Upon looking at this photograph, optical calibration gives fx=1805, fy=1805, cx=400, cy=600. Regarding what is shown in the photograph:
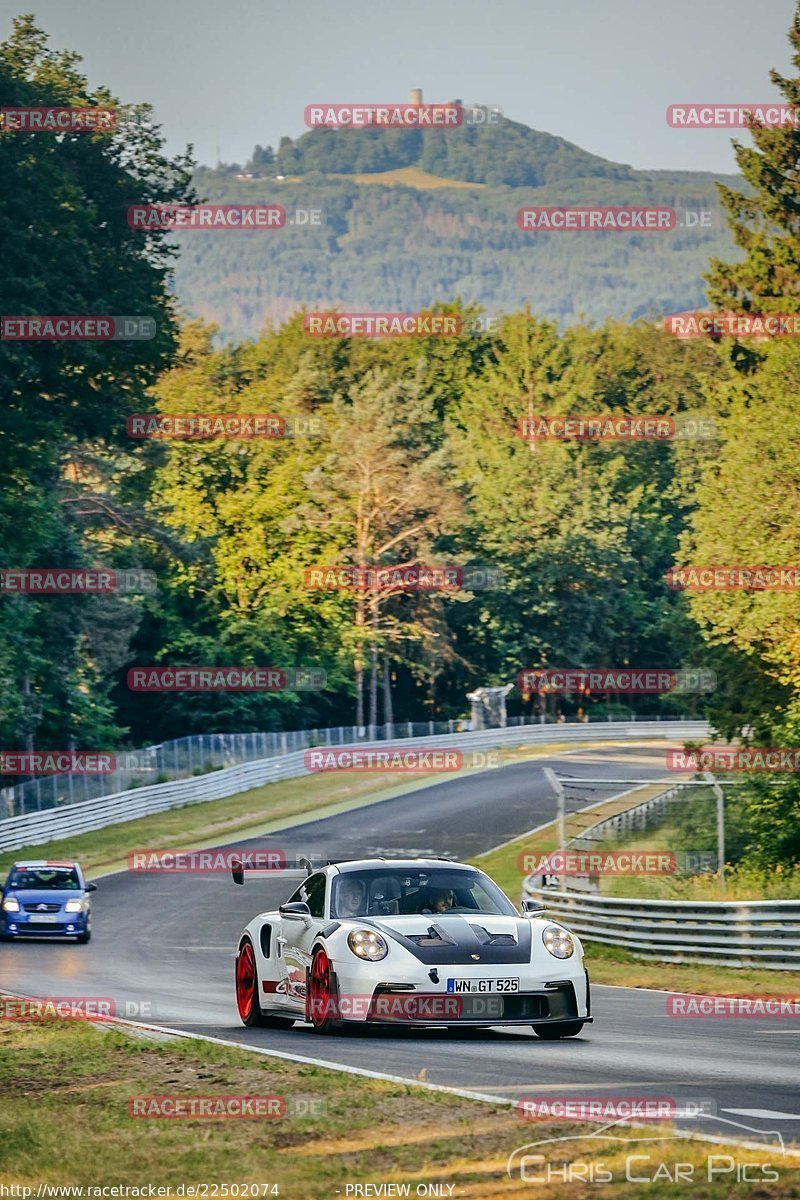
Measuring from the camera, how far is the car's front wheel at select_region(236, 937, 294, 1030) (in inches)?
591

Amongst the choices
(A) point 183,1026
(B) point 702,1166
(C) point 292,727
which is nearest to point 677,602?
(C) point 292,727

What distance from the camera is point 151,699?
78.8 meters

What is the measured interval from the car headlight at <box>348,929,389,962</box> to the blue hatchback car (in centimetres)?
1770

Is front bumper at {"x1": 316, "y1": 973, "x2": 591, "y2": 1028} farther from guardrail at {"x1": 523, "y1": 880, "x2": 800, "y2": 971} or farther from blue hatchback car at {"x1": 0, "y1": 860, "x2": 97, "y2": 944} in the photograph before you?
blue hatchback car at {"x1": 0, "y1": 860, "x2": 97, "y2": 944}

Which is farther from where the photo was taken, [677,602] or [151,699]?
[677,602]

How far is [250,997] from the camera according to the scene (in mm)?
15156

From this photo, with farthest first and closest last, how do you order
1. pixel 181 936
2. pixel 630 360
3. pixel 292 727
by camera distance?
1. pixel 630 360
2. pixel 292 727
3. pixel 181 936

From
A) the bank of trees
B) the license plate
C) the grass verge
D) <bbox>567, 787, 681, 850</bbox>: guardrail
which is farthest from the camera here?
the bank of trees

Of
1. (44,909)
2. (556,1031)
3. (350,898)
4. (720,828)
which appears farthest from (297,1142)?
(44,909)

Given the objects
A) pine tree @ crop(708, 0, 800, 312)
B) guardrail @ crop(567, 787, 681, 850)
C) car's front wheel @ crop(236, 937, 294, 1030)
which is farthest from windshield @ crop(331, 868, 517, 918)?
pine tree @ crop(708, 0, 800, 312)

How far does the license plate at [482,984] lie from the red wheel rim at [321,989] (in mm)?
1003

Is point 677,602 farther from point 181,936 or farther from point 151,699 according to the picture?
point 181,936

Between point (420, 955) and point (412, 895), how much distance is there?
118 cm

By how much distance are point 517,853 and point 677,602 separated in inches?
2174
